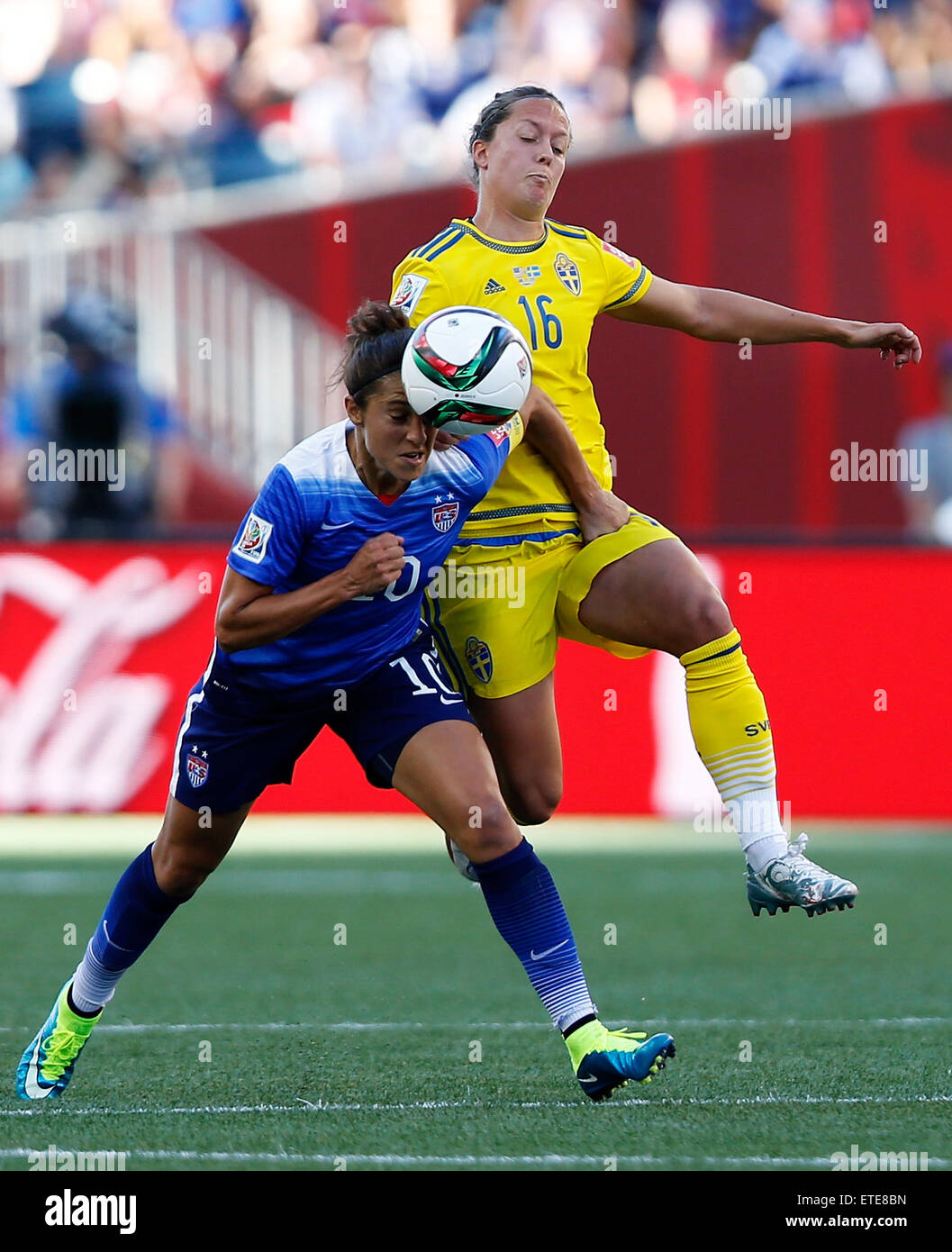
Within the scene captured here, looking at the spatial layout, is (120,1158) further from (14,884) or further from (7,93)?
(7,93)

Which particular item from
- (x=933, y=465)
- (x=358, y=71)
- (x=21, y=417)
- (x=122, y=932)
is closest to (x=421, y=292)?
(x=122, y=932)

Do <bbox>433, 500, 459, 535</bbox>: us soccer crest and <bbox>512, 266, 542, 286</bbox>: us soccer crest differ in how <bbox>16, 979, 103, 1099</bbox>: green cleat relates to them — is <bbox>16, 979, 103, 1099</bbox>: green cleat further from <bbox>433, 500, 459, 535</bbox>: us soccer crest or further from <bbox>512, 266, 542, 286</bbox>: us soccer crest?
<bbox>512, 266, 542, 286</bbox>: us soccer crest

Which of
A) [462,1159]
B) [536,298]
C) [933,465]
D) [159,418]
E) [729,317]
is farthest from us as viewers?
[933,465]

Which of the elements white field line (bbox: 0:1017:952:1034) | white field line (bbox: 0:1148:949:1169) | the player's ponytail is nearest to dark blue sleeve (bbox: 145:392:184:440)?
white field line (bbox: 0:1017:952:1034)

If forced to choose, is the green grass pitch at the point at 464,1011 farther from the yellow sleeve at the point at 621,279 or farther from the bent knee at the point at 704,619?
the yellow sleeve at the point at 621,279

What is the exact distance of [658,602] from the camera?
5727 mm

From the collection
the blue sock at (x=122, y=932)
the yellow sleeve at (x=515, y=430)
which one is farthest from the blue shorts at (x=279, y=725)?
→ the yellow sleeve at (x=515, y=430)

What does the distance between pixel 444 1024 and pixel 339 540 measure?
79.6 inches

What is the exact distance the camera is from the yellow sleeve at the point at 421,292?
5.75 meters

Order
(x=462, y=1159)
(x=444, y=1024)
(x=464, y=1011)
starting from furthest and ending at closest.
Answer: (x=464, y=1011) < (x=444, y=1024) < (x=462, y=1159)

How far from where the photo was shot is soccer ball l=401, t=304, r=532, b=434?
16.4 feet

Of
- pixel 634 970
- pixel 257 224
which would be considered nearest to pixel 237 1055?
pixel 634 970

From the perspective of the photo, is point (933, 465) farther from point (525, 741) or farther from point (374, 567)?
point (374, 567)

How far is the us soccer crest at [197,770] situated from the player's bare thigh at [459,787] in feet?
1.61
